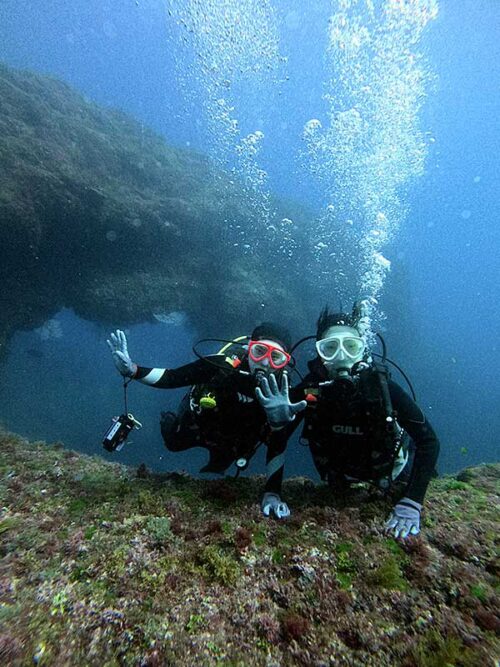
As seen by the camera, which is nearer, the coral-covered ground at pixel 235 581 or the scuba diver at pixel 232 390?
the coral-covered ground at pixel 235 581

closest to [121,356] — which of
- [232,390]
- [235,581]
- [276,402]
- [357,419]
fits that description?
[232,390]

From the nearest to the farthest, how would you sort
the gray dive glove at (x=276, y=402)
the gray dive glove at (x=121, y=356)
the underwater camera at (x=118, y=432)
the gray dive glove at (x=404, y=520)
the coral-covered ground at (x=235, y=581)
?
1. the coral-covered ground at (x=235, y=581)
2. the gray dive glove at (x=404, y=520)
3. the gray dive glove at (x=276, y=402)
4. the underwater camera at (x=118, y=432)
5. the gray dive glove at (x=121, y=356)

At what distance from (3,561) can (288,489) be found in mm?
3388

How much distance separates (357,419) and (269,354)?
1389mm

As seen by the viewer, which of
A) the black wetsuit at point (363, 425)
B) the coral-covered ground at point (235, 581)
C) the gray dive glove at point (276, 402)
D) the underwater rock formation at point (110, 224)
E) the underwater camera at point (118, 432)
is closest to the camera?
the coral-covered ground at point (235, 581)

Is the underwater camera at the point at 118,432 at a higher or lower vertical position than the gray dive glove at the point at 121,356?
lower

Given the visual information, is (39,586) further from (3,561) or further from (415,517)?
(415,517)

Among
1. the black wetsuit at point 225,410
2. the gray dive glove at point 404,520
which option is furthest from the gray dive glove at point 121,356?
the gray dive glove at point 404,520

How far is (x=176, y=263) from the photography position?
63.6ft

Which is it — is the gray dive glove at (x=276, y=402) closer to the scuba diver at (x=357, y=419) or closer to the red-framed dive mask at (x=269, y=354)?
the scuba diver at (x=357, y=419)

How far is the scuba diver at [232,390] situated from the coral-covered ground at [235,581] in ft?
2.54

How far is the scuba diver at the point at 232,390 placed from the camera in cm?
461

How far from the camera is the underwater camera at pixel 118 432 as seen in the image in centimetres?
457

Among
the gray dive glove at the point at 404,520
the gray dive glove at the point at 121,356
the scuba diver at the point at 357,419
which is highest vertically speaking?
the scuba diver at the point at 357,419
